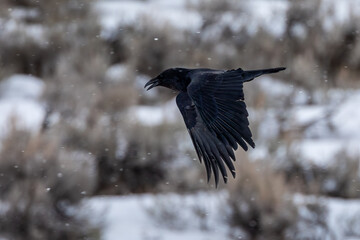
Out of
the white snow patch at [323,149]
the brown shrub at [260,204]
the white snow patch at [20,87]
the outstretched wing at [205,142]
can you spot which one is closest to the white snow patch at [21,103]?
the white snow patch at [20,87]

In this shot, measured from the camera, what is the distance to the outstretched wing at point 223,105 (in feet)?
10.6

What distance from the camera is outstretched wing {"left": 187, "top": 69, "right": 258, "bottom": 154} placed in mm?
3240

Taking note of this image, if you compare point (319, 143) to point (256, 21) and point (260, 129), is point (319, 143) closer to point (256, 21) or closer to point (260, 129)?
point (260, 129)

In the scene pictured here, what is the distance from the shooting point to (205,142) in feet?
11.0

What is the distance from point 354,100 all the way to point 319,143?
746mm

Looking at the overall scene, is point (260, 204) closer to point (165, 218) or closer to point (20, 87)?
point (165, 218)

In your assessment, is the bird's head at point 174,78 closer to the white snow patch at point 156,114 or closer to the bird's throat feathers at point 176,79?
the bird's throat feathers at point 176,79

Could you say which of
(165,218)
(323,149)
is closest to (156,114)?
(323,149)

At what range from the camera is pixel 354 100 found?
7367 millimetres

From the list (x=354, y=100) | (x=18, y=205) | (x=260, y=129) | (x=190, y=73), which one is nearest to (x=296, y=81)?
(x=354, y=100)

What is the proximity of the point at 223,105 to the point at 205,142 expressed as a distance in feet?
0.56

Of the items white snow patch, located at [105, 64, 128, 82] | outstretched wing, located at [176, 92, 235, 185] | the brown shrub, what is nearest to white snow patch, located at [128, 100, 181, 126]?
white snow patch, located at [105, 64, 128, 82]

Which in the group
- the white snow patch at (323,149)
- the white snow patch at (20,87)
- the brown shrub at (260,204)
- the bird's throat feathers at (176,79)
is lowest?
the bird's throat feathers at (176,79)

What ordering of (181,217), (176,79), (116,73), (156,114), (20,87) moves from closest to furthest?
(176,79) → (181,217) → (156,114) → (20,87) → (116,73)
